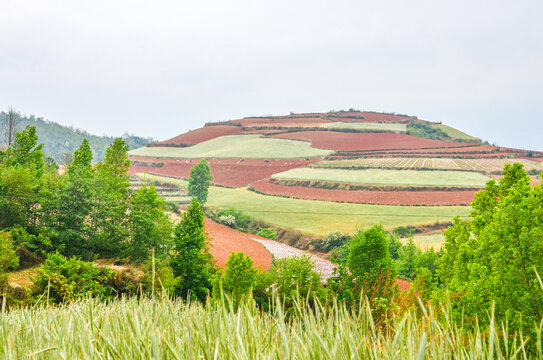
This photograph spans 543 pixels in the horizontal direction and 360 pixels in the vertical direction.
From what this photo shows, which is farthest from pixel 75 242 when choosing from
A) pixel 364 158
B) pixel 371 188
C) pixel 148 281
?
A: pixel 364 158

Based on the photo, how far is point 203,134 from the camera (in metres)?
136

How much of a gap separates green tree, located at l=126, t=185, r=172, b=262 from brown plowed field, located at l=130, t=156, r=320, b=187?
190ft

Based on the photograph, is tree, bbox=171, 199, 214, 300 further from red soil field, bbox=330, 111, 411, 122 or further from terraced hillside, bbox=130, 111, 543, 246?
red soil field, bbox=330, 111, 411, 122

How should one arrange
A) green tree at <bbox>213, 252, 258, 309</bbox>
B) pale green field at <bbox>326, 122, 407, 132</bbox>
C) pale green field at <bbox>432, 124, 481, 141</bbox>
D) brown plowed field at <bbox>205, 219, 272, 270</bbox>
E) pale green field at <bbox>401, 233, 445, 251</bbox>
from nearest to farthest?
green tree at <bbox>213, 252, 258, 309</bbox> < brown plowed field at <bbox>205, 219, 272, 270</bbox> < pale green field at <bbox>401, 233, 445, 251</bbox> < pale green field at <bbox>326, 122, 407, 132</bbox> < pale green field at <bbox>432, 124, 481, 141</bbox>

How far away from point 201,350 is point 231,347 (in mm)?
699

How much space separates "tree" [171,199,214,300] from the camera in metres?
26.1

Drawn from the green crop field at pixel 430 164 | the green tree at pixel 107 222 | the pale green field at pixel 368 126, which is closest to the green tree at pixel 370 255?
the green tree at pixel 107 222

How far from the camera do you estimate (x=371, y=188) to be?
6962 centimetres

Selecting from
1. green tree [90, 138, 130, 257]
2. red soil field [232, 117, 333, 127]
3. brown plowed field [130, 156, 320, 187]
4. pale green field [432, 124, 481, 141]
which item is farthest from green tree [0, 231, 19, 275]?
pale green field [432, 124, 481, 141]

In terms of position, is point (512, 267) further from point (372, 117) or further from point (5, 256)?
point (372, 117)

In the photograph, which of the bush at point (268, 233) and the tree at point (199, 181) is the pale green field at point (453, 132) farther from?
the bush at point (268, 233)

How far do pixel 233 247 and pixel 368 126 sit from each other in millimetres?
98747

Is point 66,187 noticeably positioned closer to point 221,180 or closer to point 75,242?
point 75,242

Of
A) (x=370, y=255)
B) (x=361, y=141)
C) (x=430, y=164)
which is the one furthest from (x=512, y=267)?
(x=361, y=141)
